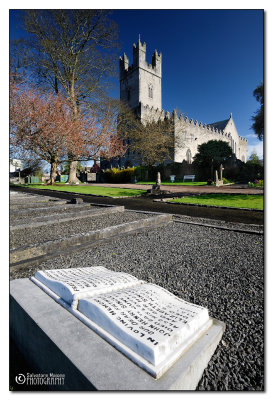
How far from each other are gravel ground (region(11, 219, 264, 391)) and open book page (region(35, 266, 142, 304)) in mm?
841

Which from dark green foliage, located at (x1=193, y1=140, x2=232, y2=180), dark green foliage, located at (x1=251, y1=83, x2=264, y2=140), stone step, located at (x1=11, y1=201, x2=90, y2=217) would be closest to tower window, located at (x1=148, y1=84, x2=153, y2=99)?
dark green foliage, located at (x1=193, y1=140, x2=232, y2=180)

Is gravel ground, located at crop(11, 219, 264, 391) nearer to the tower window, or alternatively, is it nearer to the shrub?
the shrub

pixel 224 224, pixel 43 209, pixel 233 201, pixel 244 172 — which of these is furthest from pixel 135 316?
pixel 244 172

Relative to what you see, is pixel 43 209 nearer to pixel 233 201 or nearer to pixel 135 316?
pixel 135 316

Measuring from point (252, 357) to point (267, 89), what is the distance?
2.38 m

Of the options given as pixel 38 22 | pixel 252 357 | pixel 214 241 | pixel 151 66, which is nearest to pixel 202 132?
pixel 151 66

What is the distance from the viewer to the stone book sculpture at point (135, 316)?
1121 mm

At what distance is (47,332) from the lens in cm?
135

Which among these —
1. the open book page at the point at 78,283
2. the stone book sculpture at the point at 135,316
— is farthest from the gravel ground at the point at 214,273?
the open book page at the point at 78,283

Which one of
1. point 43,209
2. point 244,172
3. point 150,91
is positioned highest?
point 150,91

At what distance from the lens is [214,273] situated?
2949mm

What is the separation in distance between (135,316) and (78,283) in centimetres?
67
